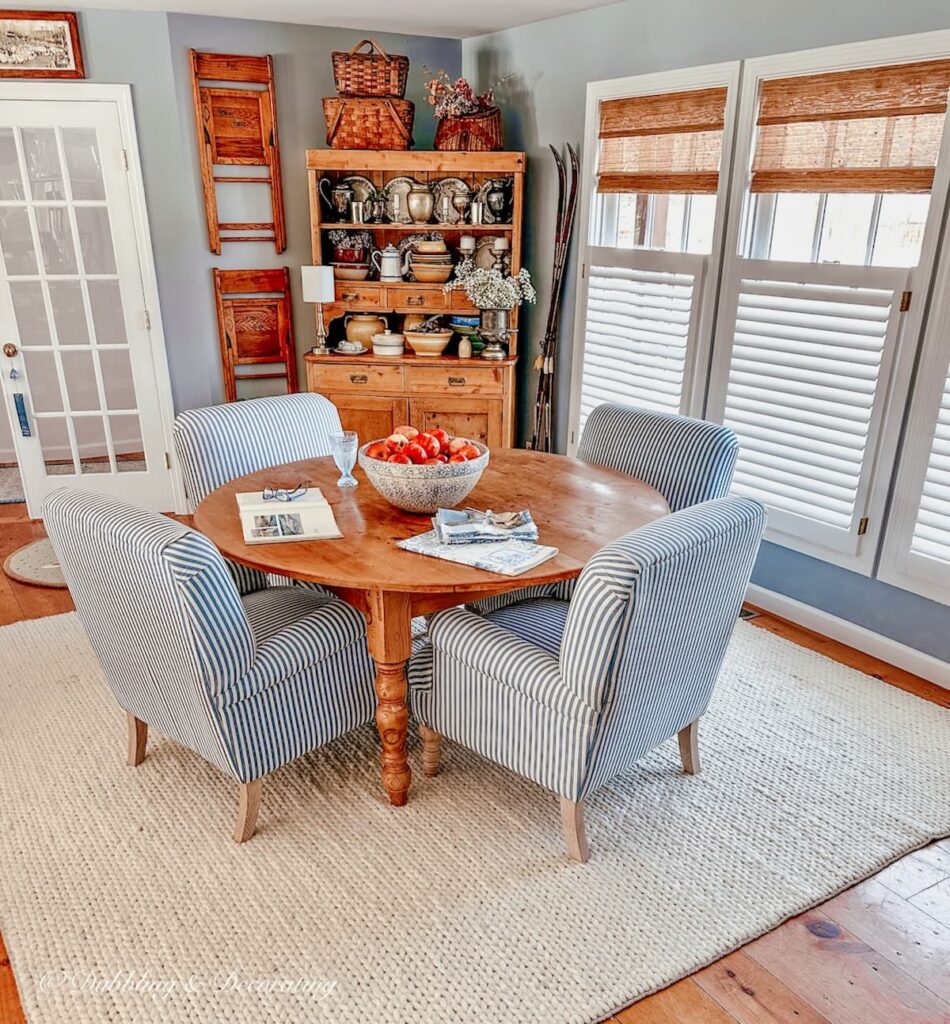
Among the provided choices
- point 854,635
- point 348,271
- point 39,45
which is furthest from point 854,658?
point 39,45

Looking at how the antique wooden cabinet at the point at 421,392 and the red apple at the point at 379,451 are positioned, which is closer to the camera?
the red apple at the point at 379,451

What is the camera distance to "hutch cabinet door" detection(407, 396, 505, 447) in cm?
425

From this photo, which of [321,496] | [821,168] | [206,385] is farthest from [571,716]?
[206,385]

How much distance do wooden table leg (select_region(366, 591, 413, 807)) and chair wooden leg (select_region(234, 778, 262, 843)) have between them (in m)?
0.34

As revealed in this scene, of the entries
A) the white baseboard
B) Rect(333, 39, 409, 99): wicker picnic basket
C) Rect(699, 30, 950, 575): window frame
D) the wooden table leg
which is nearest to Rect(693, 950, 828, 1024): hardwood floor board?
the wooden table leg

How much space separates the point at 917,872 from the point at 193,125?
4.21 meters

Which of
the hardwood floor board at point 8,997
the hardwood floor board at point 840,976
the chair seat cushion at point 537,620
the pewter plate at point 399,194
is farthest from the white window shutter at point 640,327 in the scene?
the hardwood floor board at point 8,997

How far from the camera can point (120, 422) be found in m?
4.34

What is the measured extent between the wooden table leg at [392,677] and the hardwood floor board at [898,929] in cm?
111

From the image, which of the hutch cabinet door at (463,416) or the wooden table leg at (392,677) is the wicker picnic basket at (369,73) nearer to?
the hutch cabinet door at (463,416)

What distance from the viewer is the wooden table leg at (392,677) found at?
203cm

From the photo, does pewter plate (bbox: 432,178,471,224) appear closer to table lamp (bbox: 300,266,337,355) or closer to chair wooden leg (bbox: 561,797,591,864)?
table lamp (bbox: 300,266,337,355)

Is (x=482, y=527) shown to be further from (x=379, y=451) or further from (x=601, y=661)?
(x=601, y=661)

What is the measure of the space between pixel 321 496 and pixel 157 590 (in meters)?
0.71
